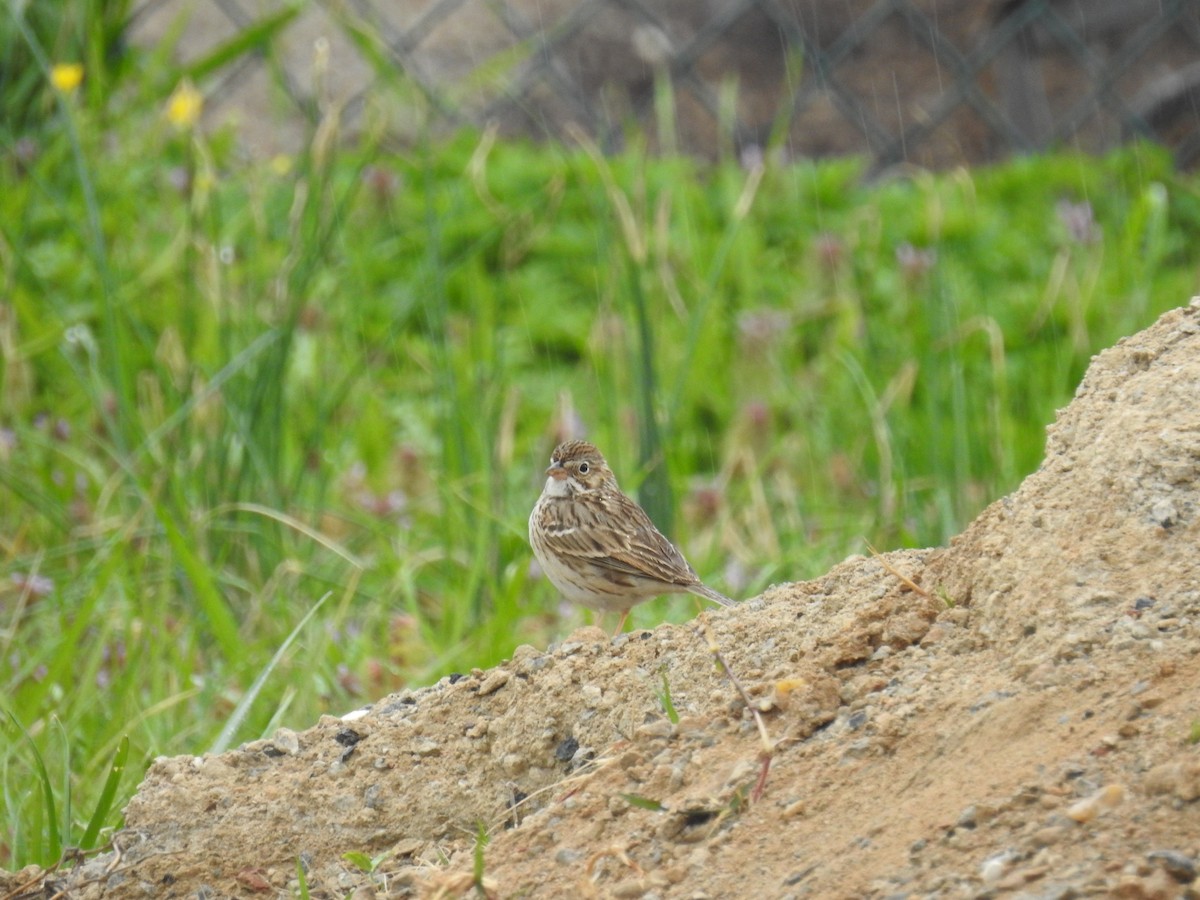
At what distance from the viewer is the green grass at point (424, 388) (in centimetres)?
458

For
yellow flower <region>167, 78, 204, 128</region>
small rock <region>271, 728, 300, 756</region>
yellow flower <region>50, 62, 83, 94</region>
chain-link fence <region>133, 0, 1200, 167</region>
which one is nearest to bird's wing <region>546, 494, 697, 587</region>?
small rock <region>271, 728, 300, 756</region>

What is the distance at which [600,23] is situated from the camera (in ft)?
31.1

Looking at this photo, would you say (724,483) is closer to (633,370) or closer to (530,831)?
(633,370)

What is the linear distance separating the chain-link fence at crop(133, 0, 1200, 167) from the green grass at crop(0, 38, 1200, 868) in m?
0.64

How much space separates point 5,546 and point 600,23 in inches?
207

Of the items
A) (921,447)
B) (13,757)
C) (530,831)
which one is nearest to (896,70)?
(921,447)

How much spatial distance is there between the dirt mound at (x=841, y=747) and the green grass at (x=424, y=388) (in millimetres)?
429

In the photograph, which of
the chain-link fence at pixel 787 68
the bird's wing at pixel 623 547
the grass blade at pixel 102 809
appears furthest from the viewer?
the chain-link fence at pixel 787 68

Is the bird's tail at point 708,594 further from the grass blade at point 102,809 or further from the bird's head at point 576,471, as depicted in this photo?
the grass blade at point 102,809

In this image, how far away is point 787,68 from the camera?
927 centimetres

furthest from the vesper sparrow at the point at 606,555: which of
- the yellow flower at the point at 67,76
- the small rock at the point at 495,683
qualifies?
the yellow flower at the point at 67,76

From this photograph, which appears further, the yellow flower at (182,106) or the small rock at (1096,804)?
the yellow flower at (182,106)

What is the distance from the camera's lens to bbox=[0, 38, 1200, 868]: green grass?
458 centimetres

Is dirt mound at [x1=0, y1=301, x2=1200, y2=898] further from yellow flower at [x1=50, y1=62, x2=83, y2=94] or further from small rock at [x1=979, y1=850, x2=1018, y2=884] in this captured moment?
yellow flower at [x1=50, y1=62, x2=83, y2=94]
